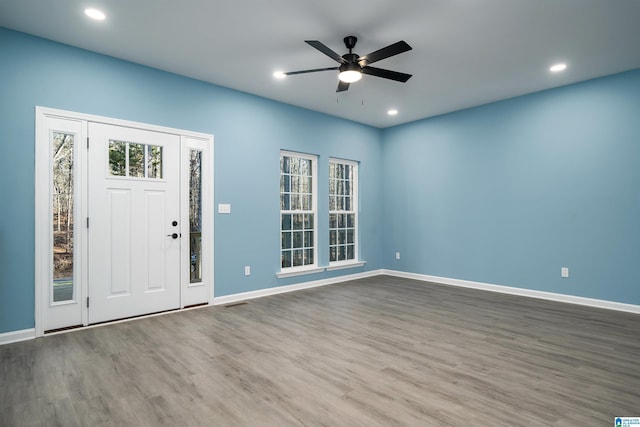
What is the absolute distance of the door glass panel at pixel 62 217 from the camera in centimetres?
347

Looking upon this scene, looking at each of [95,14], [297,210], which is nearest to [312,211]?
[297,210]

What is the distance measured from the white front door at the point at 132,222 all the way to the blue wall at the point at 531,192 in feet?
14.0

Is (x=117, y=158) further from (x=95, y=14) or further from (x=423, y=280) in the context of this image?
(x=423, y=280)

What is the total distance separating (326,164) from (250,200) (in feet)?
5.60

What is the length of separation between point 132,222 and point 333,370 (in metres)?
2.85

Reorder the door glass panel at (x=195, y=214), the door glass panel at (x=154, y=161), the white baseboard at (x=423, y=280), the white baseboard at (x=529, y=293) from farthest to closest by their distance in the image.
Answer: the door glass panel at (x=195, y=214) → the white baseboard at (x=529, y=293) → the door glass panel at (x=154, y=161) → the white baseboard at (x=423, y=280)

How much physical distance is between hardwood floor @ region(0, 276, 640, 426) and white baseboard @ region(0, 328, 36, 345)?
0.17 meters

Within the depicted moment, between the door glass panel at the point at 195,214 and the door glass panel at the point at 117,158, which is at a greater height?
the door glass panel at the point at 117,158

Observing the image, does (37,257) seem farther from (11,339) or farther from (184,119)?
(184,119)

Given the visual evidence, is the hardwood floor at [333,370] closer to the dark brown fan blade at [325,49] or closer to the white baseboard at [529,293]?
the white baseboard at [529,293]

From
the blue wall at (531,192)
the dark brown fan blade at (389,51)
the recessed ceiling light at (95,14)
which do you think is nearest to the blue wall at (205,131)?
the recessed ceiling light at (95,14)

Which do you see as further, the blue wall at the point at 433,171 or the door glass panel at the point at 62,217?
the door glass panel at the point at 62,217

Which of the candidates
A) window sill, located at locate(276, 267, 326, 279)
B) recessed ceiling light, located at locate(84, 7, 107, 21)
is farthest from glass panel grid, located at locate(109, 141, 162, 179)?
window sill, located at locate(276, 267, 326, 279)

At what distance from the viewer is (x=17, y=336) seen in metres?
3.16
